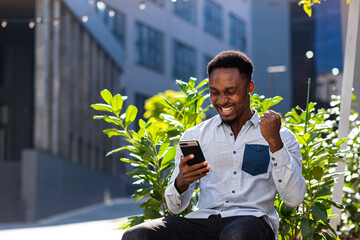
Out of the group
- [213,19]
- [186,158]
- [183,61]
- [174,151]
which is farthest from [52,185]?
[213,19]

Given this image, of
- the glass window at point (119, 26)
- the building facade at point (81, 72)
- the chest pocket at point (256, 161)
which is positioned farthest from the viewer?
the glass window at point (119, 26)

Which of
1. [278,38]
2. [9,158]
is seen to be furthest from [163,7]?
[9,158]

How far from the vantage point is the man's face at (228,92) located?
3785 mm

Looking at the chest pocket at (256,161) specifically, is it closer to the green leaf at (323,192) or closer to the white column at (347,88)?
the green leaf at (323,192)

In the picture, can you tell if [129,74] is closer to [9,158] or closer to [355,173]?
[9,158]

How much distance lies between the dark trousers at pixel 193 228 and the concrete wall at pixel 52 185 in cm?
1986

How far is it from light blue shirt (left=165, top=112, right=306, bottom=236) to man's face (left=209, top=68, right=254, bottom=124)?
0.36 feet

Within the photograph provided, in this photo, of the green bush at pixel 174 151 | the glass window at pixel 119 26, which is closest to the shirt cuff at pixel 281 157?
the green bush at pixel 174 151

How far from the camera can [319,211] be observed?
455cm

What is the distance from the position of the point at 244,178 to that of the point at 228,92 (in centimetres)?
47

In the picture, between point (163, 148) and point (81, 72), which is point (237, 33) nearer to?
point (81, 72)

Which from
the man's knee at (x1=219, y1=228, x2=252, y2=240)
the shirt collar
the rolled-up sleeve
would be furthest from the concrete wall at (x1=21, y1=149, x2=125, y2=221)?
the man's knee at (x1=219, y1=228, x2=252, y2=240)

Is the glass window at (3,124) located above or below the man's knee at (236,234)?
above

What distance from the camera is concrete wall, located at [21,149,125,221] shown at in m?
23.1
